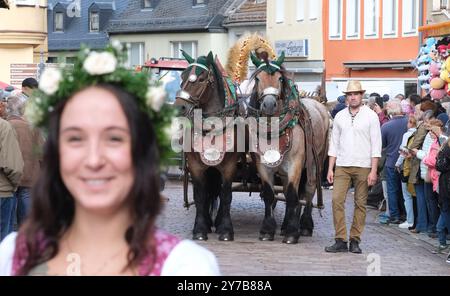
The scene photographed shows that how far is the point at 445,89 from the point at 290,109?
327 centimetres

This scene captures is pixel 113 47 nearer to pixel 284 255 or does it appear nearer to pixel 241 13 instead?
pixel 284 255

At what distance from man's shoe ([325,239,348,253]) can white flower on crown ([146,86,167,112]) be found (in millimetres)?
10193

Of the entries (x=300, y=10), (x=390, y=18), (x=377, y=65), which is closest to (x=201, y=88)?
(x=390, y=18)

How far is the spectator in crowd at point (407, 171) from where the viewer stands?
1605 cm

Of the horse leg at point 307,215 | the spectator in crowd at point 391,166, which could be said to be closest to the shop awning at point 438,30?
the spectator in crowd at point 391,166

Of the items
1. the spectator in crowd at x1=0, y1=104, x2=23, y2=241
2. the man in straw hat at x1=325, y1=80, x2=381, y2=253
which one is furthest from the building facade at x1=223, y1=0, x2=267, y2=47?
the spectator in crowd at x1=0, y1=104, x2=23, y2=241

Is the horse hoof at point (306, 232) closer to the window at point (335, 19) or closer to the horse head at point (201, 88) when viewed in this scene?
the horse head at point (201, 88)

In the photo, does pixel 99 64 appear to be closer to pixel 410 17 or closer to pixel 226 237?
pixel 226 237

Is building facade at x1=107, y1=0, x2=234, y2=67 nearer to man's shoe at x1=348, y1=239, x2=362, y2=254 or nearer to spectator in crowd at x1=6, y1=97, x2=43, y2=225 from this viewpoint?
man's shoe at x1=348, y1=239, x2=362, y2=254

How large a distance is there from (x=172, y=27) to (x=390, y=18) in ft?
74.5

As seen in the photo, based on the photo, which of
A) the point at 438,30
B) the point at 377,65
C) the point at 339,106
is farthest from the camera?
the point at 377,65

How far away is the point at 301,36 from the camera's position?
1875 inches

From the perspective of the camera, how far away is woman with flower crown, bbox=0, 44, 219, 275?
3.46 m
